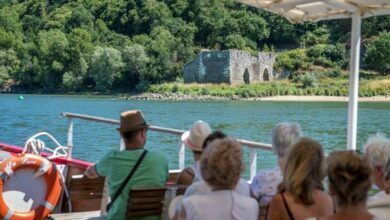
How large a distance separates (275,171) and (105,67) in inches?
3800

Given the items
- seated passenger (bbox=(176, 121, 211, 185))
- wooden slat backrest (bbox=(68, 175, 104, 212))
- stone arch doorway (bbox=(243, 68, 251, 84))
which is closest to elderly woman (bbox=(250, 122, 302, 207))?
seated passenger (bbox=(176, 121, 211, 185))

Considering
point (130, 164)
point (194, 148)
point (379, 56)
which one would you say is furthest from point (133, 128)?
point (379, 56)

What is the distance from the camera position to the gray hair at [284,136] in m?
3.10

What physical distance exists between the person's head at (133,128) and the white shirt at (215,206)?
2.68ft

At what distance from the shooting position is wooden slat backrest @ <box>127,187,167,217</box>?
3.33m

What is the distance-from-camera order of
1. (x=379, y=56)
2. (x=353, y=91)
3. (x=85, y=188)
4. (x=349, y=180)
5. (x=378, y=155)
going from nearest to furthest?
1. (x=349, y=180)
2. (x=378, y=155)
3. (x=85, y=188)
4. (x=353, y=91)
5. (x=379, y=56)

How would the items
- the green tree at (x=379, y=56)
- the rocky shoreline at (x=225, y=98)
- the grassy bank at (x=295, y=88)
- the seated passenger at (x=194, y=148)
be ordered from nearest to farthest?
the seated passenger at (x=194, y=148), the rocky shoreline at (x=225, y=98), the grassy bank at (x=295, y=88), the green tree at (x=379, y=56)

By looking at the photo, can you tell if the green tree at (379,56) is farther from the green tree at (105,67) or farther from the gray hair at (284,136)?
the gray hair at (284,136)

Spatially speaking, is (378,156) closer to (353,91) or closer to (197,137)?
(197,137)

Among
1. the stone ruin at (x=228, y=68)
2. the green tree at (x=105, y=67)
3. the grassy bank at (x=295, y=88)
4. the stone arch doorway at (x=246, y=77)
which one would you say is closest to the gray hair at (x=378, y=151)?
the grassy bank at (x=295, y=88)

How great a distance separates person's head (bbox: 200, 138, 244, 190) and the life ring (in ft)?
6.87

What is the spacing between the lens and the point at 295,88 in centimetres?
9194

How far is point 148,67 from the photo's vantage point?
101 metres

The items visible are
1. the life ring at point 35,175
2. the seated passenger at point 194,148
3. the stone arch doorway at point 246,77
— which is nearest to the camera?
the seated passenger at point 194,148
